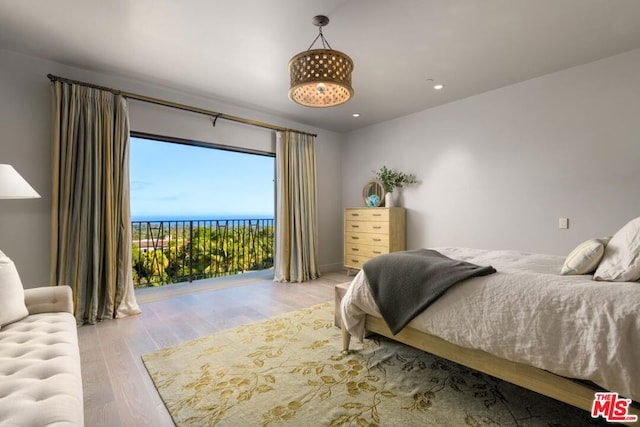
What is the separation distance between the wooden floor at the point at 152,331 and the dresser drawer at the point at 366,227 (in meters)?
0.82

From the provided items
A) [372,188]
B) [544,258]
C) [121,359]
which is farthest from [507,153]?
[121,359]

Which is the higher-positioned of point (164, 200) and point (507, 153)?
point (507, 153)

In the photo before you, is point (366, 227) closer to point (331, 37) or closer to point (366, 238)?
point (366, 238)

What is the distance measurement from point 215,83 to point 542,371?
12.6ft

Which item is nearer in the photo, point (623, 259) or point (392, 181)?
point (623, 259)

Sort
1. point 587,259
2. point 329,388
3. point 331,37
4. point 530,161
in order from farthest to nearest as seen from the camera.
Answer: point 530,161, point 331,37, point 329,388, point 587,259

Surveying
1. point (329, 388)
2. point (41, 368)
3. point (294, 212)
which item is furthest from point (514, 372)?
point (294, 212)

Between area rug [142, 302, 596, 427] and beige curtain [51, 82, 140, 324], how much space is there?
4.18 ft

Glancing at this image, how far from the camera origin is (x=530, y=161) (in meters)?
3.44

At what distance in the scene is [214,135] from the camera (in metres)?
4.18

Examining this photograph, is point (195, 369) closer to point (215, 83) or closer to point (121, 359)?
point (121, 359)

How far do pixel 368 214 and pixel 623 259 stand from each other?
11.1ft

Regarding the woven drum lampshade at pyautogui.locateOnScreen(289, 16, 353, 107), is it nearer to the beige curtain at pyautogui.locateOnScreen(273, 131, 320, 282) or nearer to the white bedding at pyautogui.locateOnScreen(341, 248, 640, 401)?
the white bedding at pyautogui.locateOnScreen(341, 248, 640, 401)

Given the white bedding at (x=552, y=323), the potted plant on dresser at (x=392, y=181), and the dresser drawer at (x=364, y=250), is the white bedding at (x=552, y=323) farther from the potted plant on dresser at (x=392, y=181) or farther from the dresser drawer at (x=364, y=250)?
the potted plant on dresser at (x=392, y=181)
